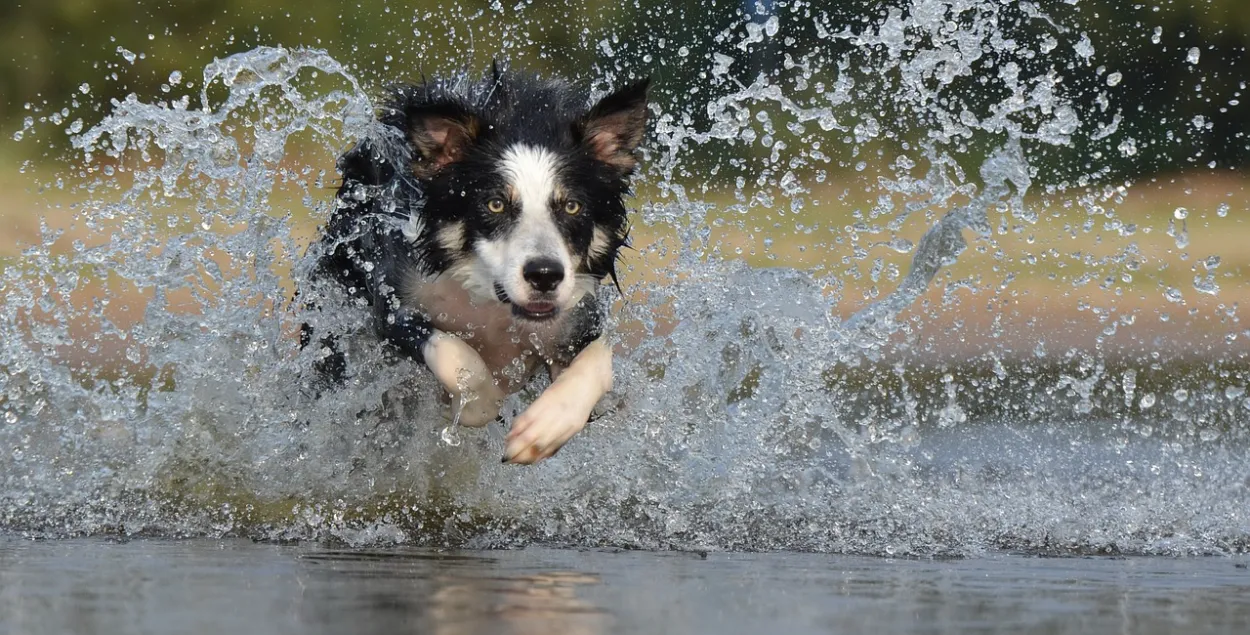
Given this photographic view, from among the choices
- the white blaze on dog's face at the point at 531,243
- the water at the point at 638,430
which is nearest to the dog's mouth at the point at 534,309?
the white blaze on dog's face at the point at 531,243

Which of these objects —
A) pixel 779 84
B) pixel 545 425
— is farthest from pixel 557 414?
pixel 779 84

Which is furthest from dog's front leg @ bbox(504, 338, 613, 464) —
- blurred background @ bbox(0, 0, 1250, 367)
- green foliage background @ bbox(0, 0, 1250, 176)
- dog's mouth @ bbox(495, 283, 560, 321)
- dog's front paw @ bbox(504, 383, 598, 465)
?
green foliage background @ bbox(0, 0, 1250, 176)

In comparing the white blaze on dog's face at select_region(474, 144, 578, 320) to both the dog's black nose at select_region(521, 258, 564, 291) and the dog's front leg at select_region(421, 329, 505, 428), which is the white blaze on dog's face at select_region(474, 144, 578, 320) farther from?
the dog's front leg at select_region(421, 329, 505, 428)

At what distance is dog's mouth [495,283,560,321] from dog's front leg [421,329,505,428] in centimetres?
22

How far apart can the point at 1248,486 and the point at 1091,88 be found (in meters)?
13.4

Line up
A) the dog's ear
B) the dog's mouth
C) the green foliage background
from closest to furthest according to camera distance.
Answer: the dog's mouth → the dog's ear → the green foliage background

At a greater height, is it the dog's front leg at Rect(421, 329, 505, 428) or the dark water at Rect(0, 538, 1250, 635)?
the dog's front leg at Rect(421, 329, 505, 428)

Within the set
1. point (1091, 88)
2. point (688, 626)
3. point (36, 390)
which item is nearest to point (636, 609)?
point (688, 626)

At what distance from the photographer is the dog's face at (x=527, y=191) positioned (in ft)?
17.4

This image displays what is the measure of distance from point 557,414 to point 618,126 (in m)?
1.23

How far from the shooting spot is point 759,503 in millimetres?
5410

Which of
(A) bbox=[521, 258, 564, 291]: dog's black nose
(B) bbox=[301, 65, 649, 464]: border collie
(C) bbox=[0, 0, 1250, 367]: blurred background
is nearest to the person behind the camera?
(A) bbox=[521, 258, 564, 291]: dog's black nose

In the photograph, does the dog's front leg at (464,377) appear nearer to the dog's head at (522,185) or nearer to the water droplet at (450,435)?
the water droplet at (450,435)

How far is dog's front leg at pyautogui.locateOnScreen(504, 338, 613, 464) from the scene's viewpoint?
485 centimetres
